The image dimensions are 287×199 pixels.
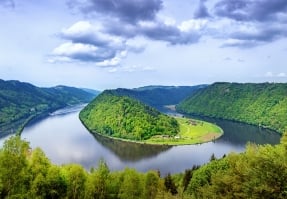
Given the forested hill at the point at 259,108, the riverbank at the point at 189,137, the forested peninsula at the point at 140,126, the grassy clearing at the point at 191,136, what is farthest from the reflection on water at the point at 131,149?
the forested hill at the point at 259,108

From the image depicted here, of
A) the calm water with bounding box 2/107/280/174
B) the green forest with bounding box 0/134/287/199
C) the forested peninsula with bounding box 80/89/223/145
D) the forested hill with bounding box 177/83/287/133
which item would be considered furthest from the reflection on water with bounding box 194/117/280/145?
the green forest with bounding box 0/134/287/199

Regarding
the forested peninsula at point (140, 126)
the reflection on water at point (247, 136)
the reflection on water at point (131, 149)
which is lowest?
the reflection on water at point (131, 149)

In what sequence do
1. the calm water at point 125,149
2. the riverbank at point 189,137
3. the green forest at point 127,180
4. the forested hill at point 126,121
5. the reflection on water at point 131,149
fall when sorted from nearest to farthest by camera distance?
the green forest at point 127,180, the calm water at point 125,149, the reflection on water at point 131,149, the riverbank at point 189,137, the forested hill at point 126,121

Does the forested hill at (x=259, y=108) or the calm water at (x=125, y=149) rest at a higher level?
the forested hill at (x=259, y=108)

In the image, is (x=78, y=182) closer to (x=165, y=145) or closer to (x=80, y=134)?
(x=165, y=145)

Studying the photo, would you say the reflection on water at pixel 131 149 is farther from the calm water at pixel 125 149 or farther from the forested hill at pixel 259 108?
the forested hill at pixel 259 108

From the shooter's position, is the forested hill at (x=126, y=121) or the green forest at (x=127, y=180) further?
the forested hill at (x=126, y=121)
